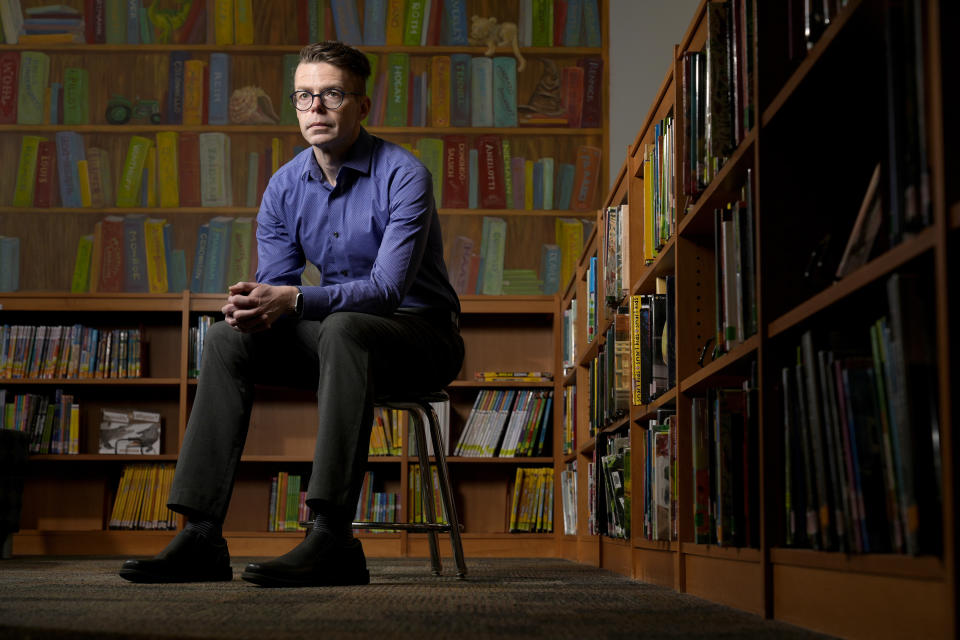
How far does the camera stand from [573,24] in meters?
5.48

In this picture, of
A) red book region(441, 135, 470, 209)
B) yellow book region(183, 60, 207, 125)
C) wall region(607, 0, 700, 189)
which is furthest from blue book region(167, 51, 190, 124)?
wall region(607, 0, 700, 189)

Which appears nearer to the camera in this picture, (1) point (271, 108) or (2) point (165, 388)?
(2) point (165, 388)

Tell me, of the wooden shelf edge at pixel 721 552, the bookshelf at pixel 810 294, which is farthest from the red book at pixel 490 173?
the wooden shelf edge at pixel 721 552

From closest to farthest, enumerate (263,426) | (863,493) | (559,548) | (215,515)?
(863,493) → (215,515) → (559,548) → (263,426)

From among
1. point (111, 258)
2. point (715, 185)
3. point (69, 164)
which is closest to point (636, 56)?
point (111, 258)

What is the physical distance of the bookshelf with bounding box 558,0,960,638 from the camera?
36.6 inches

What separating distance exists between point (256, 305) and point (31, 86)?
13.0 feet

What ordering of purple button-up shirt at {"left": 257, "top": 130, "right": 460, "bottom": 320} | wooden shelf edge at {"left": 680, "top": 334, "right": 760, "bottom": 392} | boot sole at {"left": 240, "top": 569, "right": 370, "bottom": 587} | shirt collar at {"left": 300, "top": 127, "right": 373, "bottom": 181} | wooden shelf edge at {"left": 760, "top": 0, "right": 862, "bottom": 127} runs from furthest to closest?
shirt collar at {"left": 300, "top": 127, "right": 373, "bottom": 181}, purple button-up shirt at {"left": 257, "top": 130, "right": 460, "bottom": 320}, boot sole at {"left": 240, "top": 569, "right": 370, "bottom": 587}, wooden shelf edge at {"left": 680, "top": 334, "right": 760, "bottom": 392}, wooden shelf edge at {"left": 760, "top": 0, "right": 862, "bottom": 127}

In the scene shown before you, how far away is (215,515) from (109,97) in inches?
153

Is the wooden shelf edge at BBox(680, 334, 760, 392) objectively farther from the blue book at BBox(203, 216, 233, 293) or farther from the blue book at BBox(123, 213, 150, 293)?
the blue book at BBox(123, 213, 150, 293)

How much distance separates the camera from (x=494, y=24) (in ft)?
17.9

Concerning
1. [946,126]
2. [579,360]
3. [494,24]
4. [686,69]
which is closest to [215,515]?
[686,69]

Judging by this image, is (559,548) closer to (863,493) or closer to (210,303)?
(210,303)

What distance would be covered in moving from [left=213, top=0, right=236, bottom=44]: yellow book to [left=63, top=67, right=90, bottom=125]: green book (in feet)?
2.20
